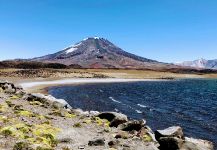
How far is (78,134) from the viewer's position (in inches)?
1027

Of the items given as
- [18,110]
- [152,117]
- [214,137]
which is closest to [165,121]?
[152,117]

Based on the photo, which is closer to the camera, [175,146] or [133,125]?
[175,146]

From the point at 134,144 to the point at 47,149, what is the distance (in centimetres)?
746

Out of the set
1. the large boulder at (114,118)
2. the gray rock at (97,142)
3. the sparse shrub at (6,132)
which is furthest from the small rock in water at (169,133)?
the sparse shrub at (6,132)

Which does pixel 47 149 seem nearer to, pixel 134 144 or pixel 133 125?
pixel 134 144

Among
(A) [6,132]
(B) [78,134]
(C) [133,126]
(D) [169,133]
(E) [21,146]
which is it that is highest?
(A) [6,132]

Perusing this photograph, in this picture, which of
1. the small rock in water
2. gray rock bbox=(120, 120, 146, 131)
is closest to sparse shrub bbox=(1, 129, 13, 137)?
gray rock bbox=(120, 120, 146, 131)

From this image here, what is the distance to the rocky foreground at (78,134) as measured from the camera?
71.7ft

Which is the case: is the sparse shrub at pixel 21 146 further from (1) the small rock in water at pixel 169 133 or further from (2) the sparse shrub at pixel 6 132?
(1) the small rock in water at pixel 169 133

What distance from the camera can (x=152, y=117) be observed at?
1977 inches

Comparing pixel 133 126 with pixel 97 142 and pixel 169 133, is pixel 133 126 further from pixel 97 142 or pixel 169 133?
pixel 97 142

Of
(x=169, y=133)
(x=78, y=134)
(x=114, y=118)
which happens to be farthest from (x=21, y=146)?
(x=114, y=118)

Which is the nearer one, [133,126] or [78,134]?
[78,134]

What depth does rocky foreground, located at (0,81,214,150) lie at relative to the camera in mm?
21858
